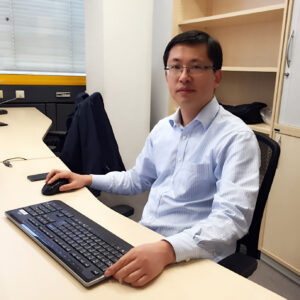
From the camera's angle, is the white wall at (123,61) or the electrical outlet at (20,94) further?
the electrical outlet at (20,94)

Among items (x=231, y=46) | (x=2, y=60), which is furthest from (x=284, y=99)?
(x=2, y=60)

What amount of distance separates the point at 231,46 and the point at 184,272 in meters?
2.34

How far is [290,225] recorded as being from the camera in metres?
1.97

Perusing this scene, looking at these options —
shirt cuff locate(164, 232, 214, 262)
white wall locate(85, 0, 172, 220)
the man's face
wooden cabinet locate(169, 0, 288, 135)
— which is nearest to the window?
white wall locate(85, 0, 172, 220)

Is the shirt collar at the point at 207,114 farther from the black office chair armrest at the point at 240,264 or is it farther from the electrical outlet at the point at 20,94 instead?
the electrical outlet at the point at 20,94

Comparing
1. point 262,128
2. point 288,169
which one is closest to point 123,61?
point 262,128

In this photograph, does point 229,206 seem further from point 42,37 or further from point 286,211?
point 42,37

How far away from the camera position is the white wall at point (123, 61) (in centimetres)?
271

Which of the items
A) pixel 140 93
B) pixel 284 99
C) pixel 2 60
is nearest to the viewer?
pixel 284 99

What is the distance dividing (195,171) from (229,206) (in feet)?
0.73

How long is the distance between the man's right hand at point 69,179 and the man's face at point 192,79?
0.49 meters

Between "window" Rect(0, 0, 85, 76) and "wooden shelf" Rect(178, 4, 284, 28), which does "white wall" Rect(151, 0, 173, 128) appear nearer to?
"wooden shelf" Rect(178, 4, 284, 28)

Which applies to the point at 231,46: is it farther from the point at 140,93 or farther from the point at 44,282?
the point at 44,282

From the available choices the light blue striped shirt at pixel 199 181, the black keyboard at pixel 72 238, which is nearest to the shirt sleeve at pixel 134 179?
the light blue striped shirt at pixel 199 181
